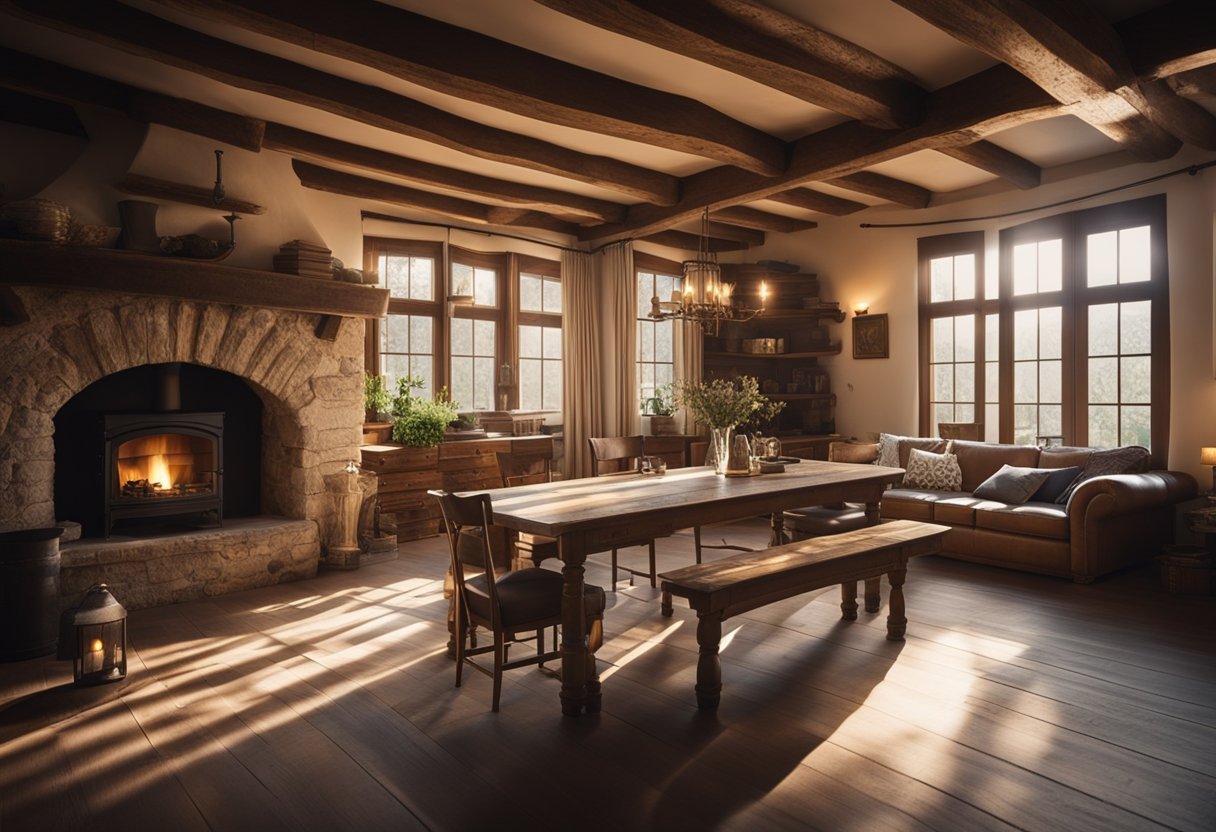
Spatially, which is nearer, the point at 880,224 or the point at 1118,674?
the point at 1118,674

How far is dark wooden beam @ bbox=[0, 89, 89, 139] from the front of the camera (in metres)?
4.58

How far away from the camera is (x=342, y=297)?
5.33 meters

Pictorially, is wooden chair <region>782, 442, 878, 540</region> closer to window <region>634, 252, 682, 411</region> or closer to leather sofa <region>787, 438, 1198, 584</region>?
leather sofa <region>787, 438, 1198, 584</region>

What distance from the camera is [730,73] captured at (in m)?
4.25

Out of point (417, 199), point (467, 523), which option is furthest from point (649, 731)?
point (417, 199)

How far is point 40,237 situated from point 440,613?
303 cm

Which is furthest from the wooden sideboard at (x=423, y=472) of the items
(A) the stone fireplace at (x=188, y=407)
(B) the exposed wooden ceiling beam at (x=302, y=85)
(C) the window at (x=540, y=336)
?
(B) the exposed wooden ceiling beam at (x=302, y=85)

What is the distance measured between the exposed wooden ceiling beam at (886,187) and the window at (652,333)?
7.83 feet

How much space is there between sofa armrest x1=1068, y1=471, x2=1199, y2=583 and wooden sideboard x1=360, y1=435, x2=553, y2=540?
3.74m

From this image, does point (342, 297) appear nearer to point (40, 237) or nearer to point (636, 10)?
point (40, 237)

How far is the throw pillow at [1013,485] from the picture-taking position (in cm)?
545

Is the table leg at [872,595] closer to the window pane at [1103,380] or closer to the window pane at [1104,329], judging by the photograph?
the window pane at [1103,380]

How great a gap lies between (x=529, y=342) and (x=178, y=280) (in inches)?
144

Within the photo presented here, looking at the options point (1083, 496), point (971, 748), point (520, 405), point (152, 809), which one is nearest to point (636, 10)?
point (971, 748)
